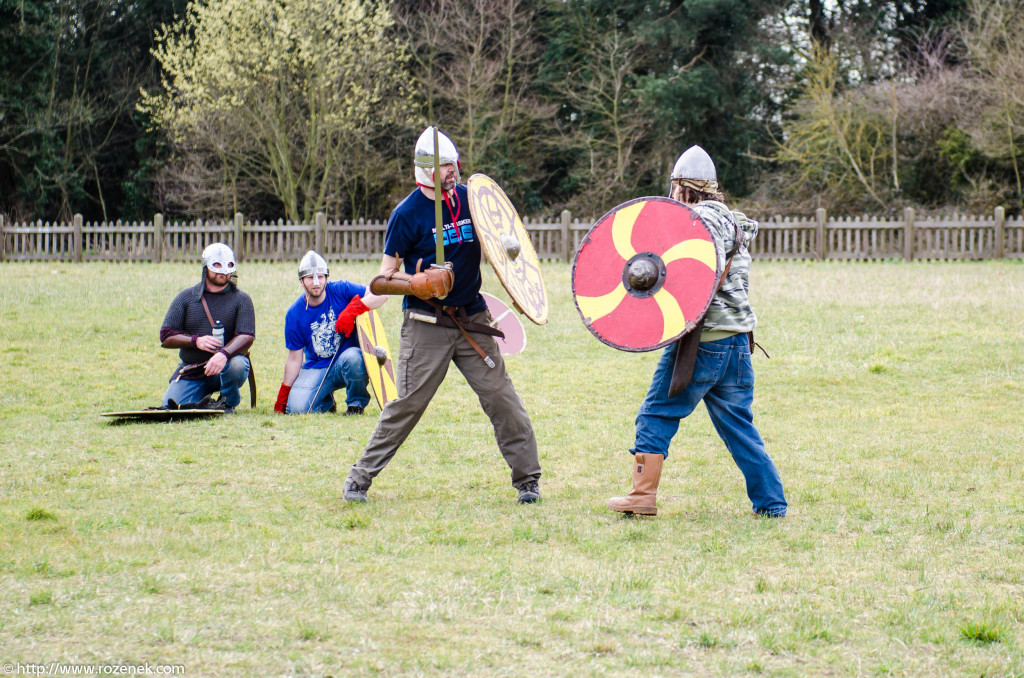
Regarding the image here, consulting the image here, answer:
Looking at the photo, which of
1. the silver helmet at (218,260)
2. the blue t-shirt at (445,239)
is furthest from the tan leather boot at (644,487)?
the silver helmet at (218,260)

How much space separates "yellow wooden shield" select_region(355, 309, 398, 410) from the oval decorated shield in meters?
3.06

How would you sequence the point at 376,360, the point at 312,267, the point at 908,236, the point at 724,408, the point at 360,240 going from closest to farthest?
1. the point at 724,408
2. the point at 376,360
3. the point at 312,267
4. the point at 908,236
5. the point at 360,240

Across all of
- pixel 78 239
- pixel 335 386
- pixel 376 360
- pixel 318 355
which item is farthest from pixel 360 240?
pixel 376 360

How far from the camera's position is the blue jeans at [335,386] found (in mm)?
8328

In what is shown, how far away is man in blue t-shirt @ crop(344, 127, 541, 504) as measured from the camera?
5266 mm

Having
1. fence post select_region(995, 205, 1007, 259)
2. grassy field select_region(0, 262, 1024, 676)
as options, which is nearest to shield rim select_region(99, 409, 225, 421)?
grassy field select_region(0, 262, 1024, 676)

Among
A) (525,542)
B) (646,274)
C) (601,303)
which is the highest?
(646,274)

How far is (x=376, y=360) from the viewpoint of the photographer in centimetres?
791

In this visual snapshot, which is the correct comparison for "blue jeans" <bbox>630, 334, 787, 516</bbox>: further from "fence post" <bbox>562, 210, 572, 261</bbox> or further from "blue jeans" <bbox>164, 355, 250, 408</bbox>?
"fence post" <bbox>562, 210, 572, 261</bbox>

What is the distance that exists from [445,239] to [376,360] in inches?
111

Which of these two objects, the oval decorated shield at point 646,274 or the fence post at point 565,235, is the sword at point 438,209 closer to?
the oval decorated shield at point 646,274

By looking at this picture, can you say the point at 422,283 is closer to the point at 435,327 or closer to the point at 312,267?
the point at 435,327

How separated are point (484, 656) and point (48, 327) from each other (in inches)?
454

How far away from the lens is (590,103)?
29.4m
